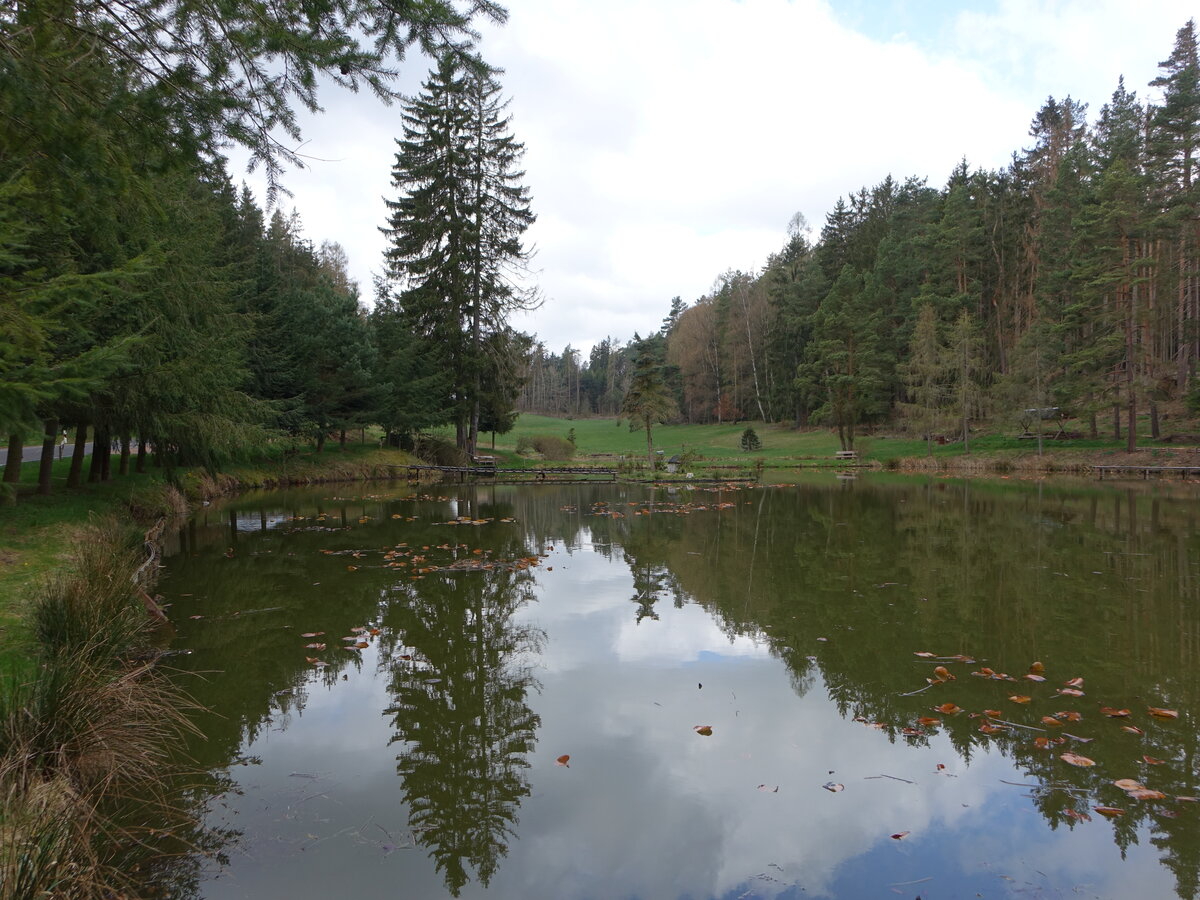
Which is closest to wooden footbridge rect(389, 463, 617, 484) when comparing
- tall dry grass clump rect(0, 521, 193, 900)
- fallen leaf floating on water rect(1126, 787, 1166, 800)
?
tall dry grass clump rect(0, 521, 193, 900)

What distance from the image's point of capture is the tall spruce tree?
105 ft

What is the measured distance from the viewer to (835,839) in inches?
149

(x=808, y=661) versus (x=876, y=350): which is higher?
(x=876, y=350)

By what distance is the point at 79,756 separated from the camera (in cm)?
382

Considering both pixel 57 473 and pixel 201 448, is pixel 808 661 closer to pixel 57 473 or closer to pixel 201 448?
pixel 201 448

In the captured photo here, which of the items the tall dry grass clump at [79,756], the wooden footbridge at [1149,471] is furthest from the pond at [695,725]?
the wooden footbridge at [1149,471]

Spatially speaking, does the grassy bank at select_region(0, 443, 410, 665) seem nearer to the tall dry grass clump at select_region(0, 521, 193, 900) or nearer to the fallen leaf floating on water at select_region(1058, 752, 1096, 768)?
the tall dry grass clump at select_region(0, 521, 193, 900)

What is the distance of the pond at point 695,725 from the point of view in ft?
11.7

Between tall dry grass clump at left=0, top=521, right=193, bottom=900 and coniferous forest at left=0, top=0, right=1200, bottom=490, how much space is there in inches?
64.8

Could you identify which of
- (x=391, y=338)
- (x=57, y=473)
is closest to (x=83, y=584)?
(x=57, y=473)

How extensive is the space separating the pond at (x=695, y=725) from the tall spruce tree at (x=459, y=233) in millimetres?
22289

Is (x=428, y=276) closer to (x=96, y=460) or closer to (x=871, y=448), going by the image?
(x=96, y=460)

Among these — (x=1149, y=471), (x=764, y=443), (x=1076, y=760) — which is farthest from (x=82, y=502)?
(x=764, y=443)

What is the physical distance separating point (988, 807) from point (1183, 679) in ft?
10.9
